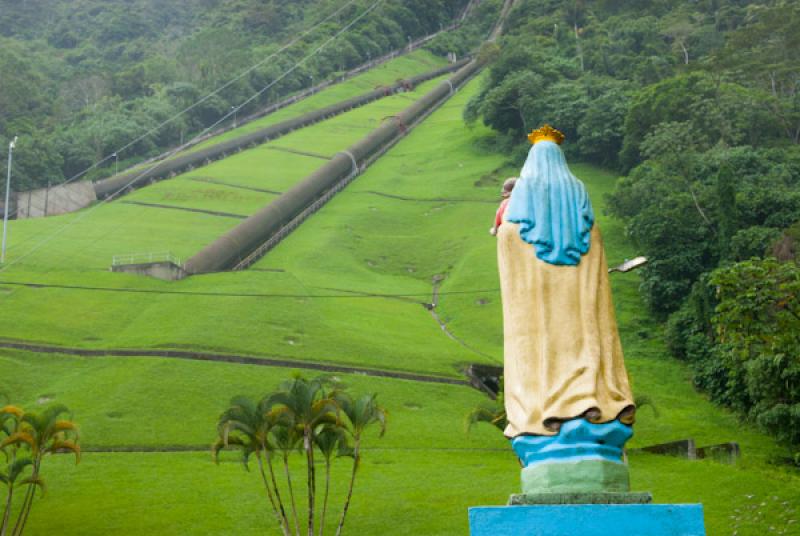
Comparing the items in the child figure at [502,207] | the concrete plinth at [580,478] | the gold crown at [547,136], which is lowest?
the concrete plinth at [580,478]

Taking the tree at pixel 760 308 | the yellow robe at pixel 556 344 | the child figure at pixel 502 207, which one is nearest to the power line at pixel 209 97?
the tree at pixel 760 308

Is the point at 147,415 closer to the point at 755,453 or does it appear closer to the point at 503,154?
the point at 755,453

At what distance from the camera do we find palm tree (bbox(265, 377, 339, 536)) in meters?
21.5

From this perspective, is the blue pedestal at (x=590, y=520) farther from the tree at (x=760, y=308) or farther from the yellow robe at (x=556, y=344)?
the tree at (x=760, y=308)

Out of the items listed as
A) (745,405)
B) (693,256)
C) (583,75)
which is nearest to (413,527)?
(745,405)

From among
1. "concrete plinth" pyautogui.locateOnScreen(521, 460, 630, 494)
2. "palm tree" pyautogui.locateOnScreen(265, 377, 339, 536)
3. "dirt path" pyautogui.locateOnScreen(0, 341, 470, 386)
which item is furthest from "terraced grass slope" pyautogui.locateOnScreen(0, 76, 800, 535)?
"concrete plinth" pyautogui.locateOnScreen(521, 460, 630, 494)

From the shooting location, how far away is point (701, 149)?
179ft

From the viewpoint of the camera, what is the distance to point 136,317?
40219mm

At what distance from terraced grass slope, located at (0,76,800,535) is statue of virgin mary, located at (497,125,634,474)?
12810 mm

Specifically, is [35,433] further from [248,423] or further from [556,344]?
[556,344]

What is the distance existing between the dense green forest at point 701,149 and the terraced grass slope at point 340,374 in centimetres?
201

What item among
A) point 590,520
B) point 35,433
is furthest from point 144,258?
point 590,520

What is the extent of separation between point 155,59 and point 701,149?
56.5 metres

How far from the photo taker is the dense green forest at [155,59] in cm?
7812
